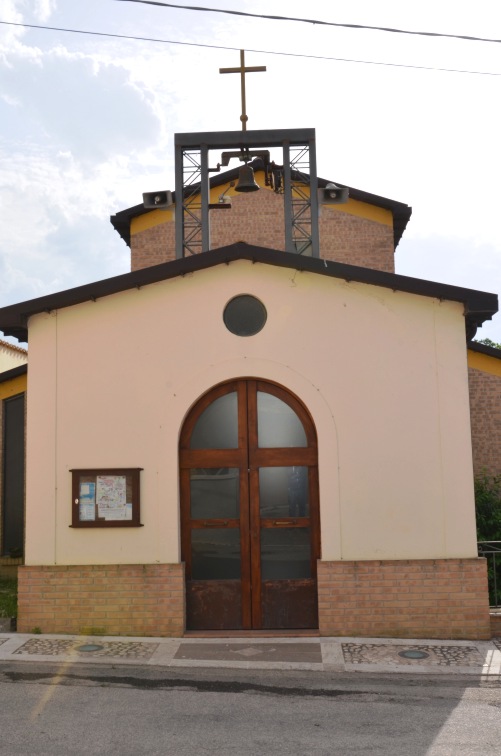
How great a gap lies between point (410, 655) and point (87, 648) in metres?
3.53

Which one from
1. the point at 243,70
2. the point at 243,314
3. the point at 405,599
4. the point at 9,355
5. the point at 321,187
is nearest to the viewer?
the point at 405,599

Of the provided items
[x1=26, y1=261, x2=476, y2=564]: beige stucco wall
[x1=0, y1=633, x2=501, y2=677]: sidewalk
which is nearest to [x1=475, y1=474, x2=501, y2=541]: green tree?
[x1=26, y1=261, x2=476, y2=564]: beige stucco wall

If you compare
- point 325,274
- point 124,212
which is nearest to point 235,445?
point 325,274

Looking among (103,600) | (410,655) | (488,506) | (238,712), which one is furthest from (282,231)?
(238,712)

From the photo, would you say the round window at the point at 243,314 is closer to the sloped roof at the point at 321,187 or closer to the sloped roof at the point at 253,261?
the sloped roof at the point at 253,261

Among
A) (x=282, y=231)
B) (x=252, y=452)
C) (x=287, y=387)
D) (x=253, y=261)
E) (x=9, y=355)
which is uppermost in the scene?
(x=282, y=231)

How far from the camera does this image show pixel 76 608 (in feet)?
33.2

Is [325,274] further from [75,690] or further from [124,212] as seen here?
[124,212]

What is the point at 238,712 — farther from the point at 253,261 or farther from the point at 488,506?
the point at 488,506

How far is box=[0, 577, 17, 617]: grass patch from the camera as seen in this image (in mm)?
11102

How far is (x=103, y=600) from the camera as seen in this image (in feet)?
Result: 33.0

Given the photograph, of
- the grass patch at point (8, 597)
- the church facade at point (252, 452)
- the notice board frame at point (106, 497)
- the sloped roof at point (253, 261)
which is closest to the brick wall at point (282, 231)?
the grass patch at point (8, 597)

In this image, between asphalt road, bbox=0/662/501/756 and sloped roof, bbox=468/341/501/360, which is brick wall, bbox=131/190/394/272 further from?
asphalt road, bbox=0/662/501/756

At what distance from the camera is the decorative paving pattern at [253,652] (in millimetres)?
9008
